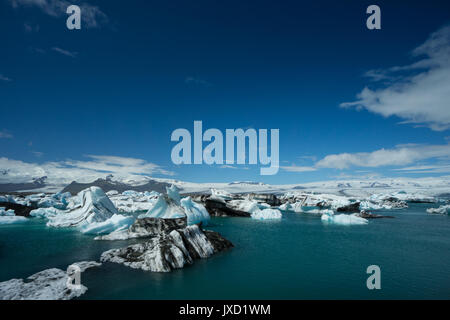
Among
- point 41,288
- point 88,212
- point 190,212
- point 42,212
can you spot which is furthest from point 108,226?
point 42,212

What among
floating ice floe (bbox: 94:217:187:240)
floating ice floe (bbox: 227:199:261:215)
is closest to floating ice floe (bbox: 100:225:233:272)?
floating ice floe (bbox: 94:217:187:240)

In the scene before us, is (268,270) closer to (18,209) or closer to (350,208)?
(18,209)

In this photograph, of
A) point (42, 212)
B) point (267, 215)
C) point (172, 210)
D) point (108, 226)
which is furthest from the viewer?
point (267, 215)

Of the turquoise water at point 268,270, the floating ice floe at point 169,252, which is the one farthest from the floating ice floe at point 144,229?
the floating ice floe at point 169,252

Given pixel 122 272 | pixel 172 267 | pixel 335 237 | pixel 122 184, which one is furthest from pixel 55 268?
pixel 122 184
